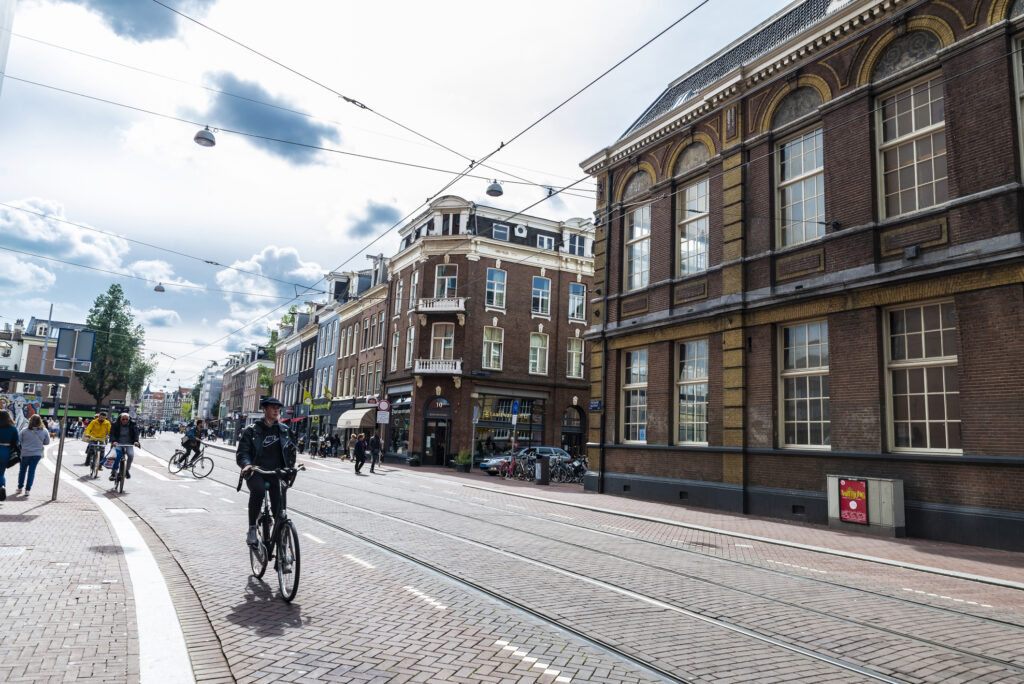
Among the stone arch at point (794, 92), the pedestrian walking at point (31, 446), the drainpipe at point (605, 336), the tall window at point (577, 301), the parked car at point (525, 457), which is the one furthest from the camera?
the tall window at point (577, 301)

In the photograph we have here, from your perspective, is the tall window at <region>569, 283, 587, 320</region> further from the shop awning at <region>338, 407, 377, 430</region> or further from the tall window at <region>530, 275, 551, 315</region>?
the shop awning at <region>338, 407, 377, 430</region>

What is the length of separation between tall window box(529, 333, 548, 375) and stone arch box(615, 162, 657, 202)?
59.5ft

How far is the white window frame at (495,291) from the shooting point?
124 ft

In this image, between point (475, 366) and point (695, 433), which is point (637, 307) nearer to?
point (695, 433)

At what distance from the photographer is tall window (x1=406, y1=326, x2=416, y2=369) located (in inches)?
1508

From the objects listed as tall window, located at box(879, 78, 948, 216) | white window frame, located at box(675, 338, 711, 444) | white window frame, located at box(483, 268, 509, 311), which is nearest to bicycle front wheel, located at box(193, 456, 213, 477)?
white window frame, located at box(675, 338, 711, 444)

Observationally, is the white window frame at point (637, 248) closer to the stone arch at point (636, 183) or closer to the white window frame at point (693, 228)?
the stone arch at point (636, 183)

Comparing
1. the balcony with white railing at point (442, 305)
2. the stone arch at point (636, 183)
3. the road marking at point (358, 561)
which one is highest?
the stone arch at point (636, 183)

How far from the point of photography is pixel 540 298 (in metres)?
39.7

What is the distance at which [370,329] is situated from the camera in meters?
45.6

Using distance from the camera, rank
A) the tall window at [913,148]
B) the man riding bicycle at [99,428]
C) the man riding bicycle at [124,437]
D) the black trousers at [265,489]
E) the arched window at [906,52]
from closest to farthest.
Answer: the black trousers at [265,489] < the tall window at [913,148] < the arched window at [906,52] < the man riding bicycle at [124,437] < the man riding bicycle at [99,428]

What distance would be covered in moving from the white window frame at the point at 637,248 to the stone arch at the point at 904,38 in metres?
7.20

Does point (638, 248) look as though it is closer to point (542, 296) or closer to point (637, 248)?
point (637, 248)

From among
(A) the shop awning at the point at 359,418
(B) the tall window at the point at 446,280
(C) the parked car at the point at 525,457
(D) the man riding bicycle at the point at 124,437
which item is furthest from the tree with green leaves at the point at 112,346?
(D) the man riding bicycle at the point at 124,437
